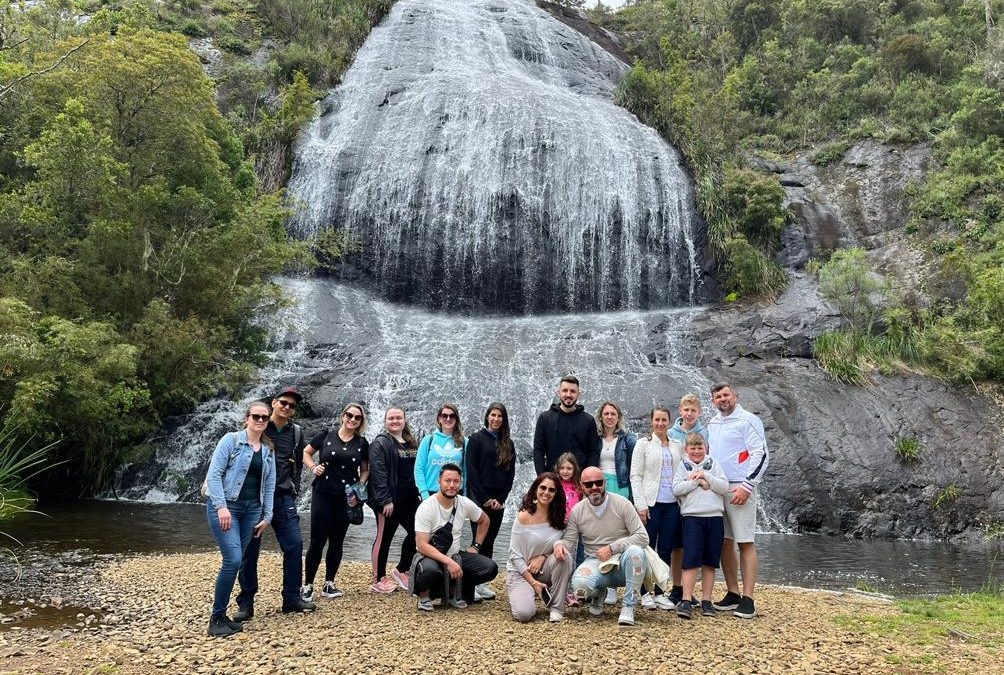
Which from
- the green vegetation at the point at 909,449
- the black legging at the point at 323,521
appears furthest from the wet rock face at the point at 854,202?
the black legging at the point at 323,521

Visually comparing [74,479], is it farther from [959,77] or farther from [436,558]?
[959,77]

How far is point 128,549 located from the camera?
845cm

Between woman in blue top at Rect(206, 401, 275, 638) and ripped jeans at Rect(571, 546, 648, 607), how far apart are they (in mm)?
2486

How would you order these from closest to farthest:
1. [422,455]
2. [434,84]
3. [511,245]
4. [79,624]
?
[79,624] → [422,455] → [511,245] → [434,84]

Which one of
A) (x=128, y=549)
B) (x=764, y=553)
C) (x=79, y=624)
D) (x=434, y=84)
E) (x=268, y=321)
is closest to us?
(x=79, y=624)

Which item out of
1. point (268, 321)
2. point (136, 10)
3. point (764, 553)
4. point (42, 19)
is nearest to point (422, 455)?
point (764, 553)

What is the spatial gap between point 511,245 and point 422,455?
1442 cm

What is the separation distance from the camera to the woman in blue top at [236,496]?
5070mm

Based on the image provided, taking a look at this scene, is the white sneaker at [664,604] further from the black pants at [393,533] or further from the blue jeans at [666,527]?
the black pants at [393,533]

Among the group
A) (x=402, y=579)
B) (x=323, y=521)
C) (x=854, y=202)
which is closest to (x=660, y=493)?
(x=402, y=579)

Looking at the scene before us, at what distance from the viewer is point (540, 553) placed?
18.2 ft

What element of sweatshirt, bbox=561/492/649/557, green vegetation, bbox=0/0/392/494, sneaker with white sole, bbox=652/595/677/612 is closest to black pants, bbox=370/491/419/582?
sweatshirt, bbox=561/492/649/557

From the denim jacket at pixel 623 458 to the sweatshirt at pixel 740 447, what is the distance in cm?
69

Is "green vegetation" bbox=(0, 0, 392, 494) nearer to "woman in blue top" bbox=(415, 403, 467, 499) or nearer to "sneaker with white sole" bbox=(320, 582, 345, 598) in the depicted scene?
"sneaker with white sole" bbox=(320, 582, 345, 598)
